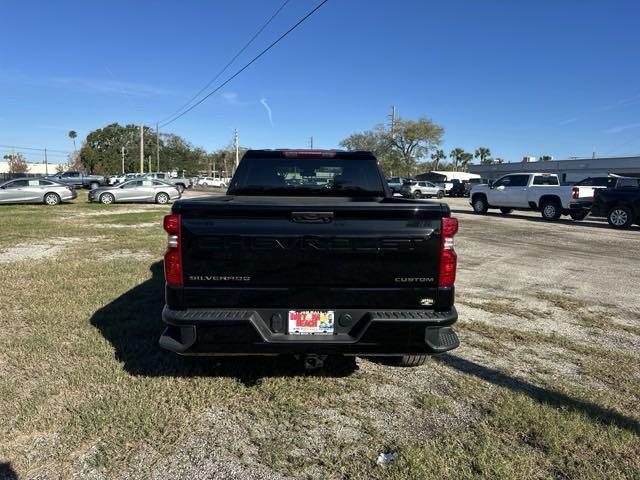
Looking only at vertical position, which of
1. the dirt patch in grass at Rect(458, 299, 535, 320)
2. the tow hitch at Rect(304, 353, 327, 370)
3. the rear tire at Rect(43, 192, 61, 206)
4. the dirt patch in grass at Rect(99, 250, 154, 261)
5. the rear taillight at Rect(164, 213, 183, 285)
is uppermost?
the rear taillight at Rect(164, 213, 183, 285)

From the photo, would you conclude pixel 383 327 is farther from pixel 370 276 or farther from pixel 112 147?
pixel 112 147

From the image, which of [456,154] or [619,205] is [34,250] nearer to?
[619,205]

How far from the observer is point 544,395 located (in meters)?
3.73

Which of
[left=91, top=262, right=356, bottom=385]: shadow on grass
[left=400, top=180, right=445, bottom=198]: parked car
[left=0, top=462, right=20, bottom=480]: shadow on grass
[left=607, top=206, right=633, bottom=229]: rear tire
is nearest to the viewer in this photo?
[left=0, top=462, right=20, bottom=480]: shadow on grass

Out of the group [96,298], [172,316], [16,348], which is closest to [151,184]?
[96,298]

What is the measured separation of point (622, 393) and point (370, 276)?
2329mm

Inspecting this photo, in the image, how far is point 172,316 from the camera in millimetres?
3229

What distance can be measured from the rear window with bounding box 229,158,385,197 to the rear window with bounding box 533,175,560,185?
17303mm

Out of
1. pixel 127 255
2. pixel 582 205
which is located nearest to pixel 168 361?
pixel 127 255

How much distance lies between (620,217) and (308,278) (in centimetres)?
1710

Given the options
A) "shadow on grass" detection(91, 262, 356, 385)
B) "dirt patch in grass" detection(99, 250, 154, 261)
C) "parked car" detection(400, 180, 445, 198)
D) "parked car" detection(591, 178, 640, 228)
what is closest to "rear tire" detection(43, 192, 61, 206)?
"dirt patch in grass" detection(99, 250, 154, 261)

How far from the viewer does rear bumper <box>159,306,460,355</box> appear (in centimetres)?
321

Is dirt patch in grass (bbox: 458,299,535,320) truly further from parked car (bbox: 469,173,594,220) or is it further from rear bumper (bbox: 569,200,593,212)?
parked car (bbox: 469,173,594,220)

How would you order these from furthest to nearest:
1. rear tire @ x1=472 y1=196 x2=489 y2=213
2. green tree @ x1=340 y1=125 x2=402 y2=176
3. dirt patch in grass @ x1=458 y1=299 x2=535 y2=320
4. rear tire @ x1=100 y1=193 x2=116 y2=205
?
green tree @ x1=340 y1=125 x2=402 y2=176, rear tire @ x1=100 y1=193 x2=116 y2=205, rear tire @ x1=472 y1=196 x2=489 y2=213, dirt patch in grass @ x1=458 y1=299 x2=535 y2=320
